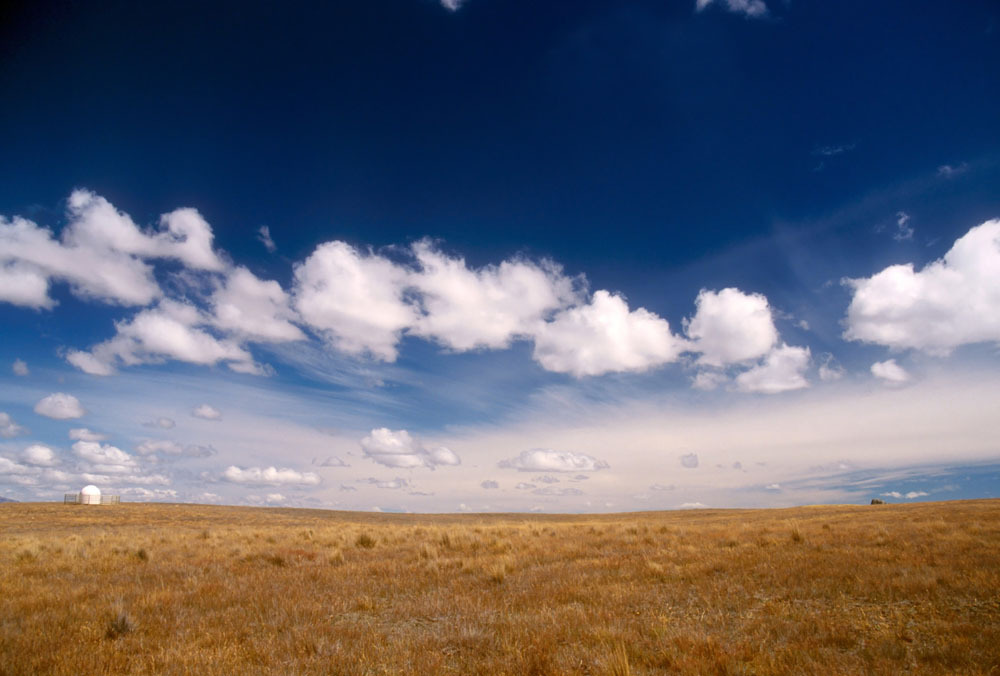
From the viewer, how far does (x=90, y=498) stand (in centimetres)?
7131

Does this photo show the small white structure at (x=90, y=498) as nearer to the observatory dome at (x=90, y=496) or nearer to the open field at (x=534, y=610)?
the observatory dome at (x=90, y=496)

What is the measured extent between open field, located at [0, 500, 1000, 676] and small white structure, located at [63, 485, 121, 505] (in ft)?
Answer: 227

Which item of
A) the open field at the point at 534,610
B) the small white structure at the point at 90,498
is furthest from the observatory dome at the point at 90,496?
the open field at the point at 534,610

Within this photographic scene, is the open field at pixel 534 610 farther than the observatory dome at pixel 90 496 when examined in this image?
No

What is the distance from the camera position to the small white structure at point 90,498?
71.1 m

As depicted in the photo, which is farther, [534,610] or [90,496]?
[90,496]

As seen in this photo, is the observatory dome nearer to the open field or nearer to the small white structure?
the small white structure

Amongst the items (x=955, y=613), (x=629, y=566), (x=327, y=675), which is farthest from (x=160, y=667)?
(x=955, y=613)

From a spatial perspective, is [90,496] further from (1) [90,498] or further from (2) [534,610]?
(2) [534,610]

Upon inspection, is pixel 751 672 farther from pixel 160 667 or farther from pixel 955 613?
pixel 160 667

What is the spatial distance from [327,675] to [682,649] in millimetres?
4838

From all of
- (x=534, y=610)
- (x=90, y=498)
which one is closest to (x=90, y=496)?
(x=90, y=498)

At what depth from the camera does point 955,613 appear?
8.21 metres

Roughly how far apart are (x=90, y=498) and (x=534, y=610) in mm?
87189
